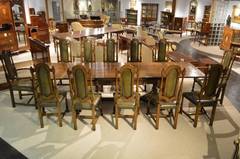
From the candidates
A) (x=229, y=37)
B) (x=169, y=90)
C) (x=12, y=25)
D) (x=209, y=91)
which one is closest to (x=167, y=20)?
(x=229, y=37)

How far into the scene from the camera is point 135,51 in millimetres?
5039

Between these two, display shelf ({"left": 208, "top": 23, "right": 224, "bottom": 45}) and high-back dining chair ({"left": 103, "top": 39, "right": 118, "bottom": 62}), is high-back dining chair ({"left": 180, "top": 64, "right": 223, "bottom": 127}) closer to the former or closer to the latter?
high-back dining chair ({"left": 103, "top": 39, "right": 118, "bottom": 62})

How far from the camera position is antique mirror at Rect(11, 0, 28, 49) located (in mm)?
7793

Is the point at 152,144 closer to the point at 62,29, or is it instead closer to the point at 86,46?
the point at 86,46

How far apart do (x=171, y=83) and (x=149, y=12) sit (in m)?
13.3

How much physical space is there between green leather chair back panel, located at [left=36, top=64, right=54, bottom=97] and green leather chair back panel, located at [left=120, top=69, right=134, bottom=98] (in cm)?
112

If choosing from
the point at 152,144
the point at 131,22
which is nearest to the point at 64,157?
the point at 152,144

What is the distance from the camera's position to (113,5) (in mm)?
15391

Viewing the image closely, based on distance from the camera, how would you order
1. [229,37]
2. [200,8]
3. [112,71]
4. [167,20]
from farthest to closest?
[200,8]
[167,20]
[229,37]
[112,71]

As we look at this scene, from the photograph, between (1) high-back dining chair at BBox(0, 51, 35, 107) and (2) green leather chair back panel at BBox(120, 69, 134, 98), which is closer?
(2) green leather chair back panel at BBox(120, 69, 134, 98)

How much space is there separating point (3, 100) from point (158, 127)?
3.28m

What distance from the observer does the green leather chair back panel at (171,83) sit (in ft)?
10.5

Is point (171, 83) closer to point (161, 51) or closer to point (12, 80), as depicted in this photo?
point (161, 51)

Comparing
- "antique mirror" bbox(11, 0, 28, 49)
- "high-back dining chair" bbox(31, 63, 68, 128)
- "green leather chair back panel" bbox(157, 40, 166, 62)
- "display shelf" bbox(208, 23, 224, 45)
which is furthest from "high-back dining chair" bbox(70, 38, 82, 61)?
"display shelf" bbox(208, 23, 224, 45)
